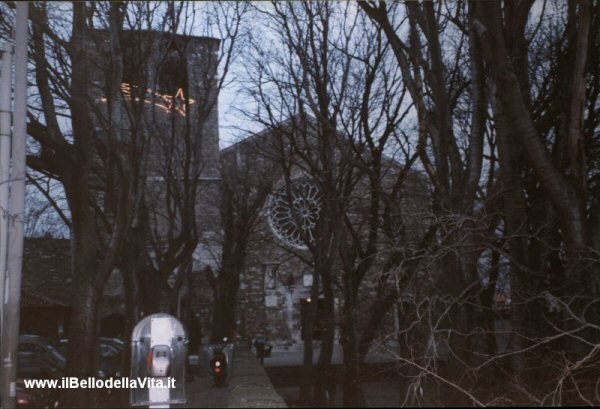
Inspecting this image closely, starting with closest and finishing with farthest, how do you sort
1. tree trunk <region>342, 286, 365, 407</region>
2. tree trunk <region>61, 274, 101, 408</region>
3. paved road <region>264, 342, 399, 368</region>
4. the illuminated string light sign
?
tree trunk <region>61, 274, 101, 408</region>, tree trunk <region>342, 286, 365, 407</region>, the illuminated string light sign, paved road <region>264, 342, 399, 368</region>

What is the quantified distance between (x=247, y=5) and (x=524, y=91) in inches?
256

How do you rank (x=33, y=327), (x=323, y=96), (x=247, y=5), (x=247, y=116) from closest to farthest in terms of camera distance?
1. (x=323, y=96)
2. (x=247, y=5)
3. (x=247, y=116)
4. (x=33, y=327)

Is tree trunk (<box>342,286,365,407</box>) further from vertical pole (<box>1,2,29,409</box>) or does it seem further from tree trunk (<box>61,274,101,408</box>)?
vertical pole (<box>1,2,29,409</box>)

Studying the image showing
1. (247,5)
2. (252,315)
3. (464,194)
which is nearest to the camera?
(464,194)

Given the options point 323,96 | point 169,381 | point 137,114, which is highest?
point 323,96

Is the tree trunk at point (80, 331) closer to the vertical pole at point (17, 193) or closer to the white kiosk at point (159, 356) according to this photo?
the white kiosk at point (159, 356)

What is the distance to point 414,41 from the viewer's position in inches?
397

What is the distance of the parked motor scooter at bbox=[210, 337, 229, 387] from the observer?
16.4 m

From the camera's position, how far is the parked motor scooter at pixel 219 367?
16.4m

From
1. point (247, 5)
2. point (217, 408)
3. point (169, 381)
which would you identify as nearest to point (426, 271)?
point (169, 381)

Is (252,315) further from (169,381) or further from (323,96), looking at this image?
(169,381)

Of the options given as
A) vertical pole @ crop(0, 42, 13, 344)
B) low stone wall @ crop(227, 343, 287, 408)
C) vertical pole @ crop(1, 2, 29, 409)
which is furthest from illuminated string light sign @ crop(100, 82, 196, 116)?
vertical pole @ crop(1, 2, 29, 409)

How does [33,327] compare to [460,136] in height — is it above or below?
below

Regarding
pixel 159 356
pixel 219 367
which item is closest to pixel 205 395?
pixel 219 367
